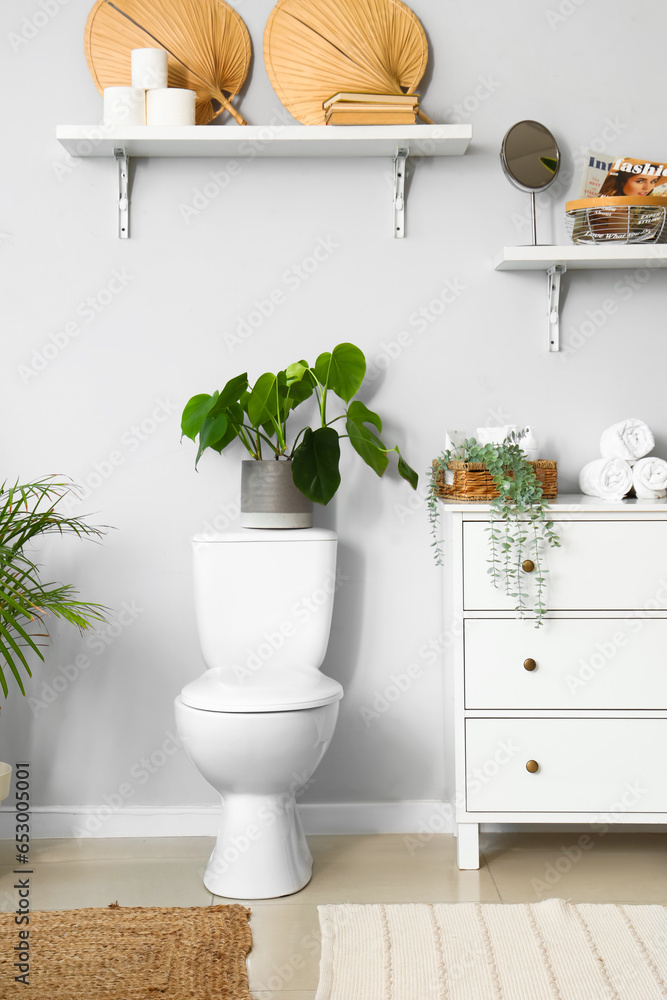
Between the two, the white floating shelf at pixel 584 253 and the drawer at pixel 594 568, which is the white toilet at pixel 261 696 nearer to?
the drawer at pixel 594 568

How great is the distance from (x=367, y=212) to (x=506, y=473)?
0.84 metres

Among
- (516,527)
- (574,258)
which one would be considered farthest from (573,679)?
(574,258)

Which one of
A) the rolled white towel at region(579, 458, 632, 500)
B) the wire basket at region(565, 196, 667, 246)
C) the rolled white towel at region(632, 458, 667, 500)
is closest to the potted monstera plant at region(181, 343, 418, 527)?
the rolled white towel at region(579, 458, 632, 500)

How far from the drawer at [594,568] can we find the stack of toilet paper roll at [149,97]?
49.9 inches

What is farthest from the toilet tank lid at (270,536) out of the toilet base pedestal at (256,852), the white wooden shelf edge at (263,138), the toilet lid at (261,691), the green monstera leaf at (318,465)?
the white wooden shelf edge at (263,138)

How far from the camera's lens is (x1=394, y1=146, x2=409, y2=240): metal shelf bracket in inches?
89.7

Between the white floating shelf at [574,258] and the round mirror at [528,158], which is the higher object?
the round mirror at [528,158]

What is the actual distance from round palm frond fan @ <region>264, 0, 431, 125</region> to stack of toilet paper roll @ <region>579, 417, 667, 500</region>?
97 cm

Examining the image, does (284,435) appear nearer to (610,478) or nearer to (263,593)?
(263,593)

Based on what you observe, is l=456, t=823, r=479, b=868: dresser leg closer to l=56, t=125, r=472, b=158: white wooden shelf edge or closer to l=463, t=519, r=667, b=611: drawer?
l=463, t=519, r=667, b=611: drawer

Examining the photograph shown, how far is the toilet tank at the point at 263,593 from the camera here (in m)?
2.16

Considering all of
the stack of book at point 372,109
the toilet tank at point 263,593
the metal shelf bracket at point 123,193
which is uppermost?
the stack of book at point 372,109

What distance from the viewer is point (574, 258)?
7.15ft

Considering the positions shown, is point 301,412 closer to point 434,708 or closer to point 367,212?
point 367,212
